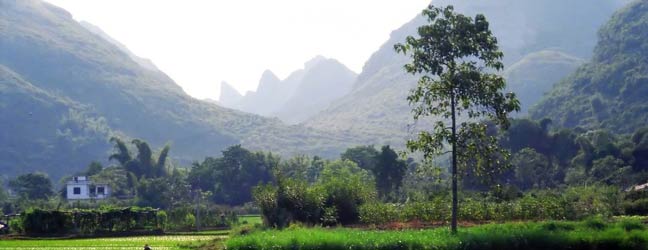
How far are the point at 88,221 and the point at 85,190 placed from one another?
54.8 meters

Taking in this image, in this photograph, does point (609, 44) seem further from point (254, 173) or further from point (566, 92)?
point (254, 173)

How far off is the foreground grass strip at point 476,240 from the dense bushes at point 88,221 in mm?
22698

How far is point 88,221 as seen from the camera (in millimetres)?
48406

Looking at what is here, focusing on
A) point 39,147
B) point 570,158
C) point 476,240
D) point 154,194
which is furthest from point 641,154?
point 39,147

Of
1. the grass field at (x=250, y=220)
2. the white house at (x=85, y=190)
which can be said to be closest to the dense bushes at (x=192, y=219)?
the grass field at (x=250, y=220)

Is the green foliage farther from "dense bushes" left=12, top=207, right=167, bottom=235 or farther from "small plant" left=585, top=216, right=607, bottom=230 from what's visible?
"small plant" left=585, top=216, right=607, bottom=230

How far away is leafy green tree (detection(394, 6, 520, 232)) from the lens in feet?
94.5

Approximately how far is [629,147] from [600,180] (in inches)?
494

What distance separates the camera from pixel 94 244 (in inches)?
1467

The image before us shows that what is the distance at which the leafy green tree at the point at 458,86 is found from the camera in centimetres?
2881

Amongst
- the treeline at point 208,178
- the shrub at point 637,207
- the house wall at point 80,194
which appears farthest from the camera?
the house wall at point 80,194

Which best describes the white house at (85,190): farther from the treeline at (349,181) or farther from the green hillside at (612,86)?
the green hillside at (612,86)

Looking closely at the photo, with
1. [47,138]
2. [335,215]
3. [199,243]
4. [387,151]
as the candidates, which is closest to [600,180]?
[387,151]

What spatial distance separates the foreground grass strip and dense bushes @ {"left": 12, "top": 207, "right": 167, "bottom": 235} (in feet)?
74.5
